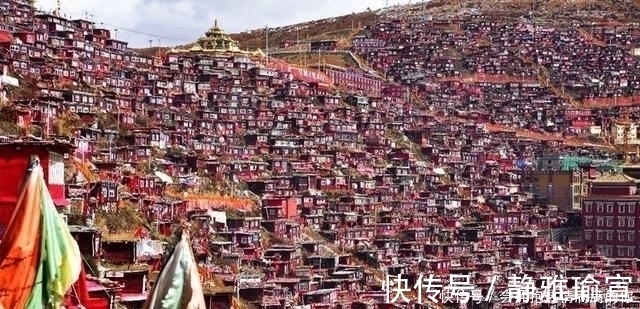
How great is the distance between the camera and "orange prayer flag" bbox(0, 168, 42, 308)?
611 cm

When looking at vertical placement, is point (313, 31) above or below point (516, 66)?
above

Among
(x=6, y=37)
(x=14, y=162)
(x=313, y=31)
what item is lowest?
(x=14, y=162)

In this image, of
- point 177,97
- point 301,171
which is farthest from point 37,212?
point 177,97

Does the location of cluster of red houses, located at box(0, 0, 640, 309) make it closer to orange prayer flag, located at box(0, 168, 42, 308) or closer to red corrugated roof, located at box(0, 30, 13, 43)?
red corrugated roof, located at box(0, 30, 13, 43)

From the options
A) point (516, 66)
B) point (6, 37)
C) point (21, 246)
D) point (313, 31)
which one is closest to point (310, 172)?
point (6, 37)

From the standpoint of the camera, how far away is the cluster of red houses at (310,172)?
1474 inches

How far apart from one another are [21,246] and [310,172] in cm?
4368

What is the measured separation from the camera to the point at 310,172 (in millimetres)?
49781

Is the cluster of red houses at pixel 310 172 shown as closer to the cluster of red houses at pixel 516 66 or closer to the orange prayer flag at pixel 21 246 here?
the cluster of red houses at pixel 516 66

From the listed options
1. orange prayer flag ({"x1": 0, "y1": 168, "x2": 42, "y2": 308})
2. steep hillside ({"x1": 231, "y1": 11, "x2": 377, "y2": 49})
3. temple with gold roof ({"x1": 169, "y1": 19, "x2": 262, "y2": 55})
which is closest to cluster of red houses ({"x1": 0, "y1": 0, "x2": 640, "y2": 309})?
temple with gold roof ({"x1": 169, "y1": 19, "x2": 262, "y2": 55})

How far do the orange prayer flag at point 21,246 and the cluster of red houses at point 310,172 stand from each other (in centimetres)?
1554

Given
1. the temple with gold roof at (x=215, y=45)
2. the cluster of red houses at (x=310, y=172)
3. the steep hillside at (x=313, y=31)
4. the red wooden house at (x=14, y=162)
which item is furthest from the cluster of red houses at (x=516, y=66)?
the red wooden house at (x=14, y=162)

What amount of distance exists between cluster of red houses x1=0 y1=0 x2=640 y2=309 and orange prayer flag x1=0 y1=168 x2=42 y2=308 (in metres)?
15.5

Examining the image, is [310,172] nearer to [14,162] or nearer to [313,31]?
[14,162]
